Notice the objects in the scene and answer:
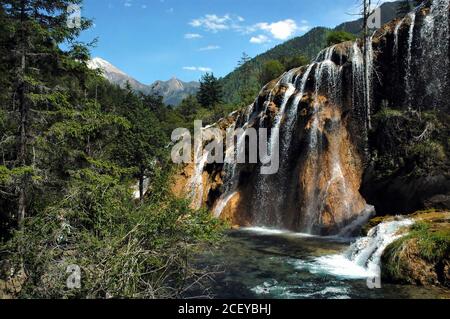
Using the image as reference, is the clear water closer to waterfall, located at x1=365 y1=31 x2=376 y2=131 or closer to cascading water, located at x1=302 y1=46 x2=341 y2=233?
cascading water, located at x1=302 y1=46 x2=341 y2=233

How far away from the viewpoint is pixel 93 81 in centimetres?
1828

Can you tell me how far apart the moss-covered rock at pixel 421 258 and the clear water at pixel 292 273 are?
0.49 meters

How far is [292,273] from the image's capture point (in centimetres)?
1638

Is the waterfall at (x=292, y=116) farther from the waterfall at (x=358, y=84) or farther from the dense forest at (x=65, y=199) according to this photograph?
the dense forest at (x=65, y=199)

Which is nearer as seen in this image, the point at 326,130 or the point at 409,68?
the point at 409,68

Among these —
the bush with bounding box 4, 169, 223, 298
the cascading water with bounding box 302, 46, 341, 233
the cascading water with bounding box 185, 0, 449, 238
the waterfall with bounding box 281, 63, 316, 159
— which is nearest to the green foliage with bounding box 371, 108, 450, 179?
the cascading water with bounding box 185, 0, 449, 238

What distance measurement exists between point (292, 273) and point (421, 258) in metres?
4.58

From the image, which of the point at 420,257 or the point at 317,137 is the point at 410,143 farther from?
the point at 420,257

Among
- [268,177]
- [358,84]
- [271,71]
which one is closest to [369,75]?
[358,84]

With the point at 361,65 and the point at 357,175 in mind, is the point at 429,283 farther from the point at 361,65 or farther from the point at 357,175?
the point at 361,65

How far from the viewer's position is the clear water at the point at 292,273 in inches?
529

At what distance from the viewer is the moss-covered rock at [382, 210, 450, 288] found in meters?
13.7

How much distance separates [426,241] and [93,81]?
14181mm

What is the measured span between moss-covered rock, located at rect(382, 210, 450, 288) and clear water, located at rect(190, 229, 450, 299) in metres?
0.49
